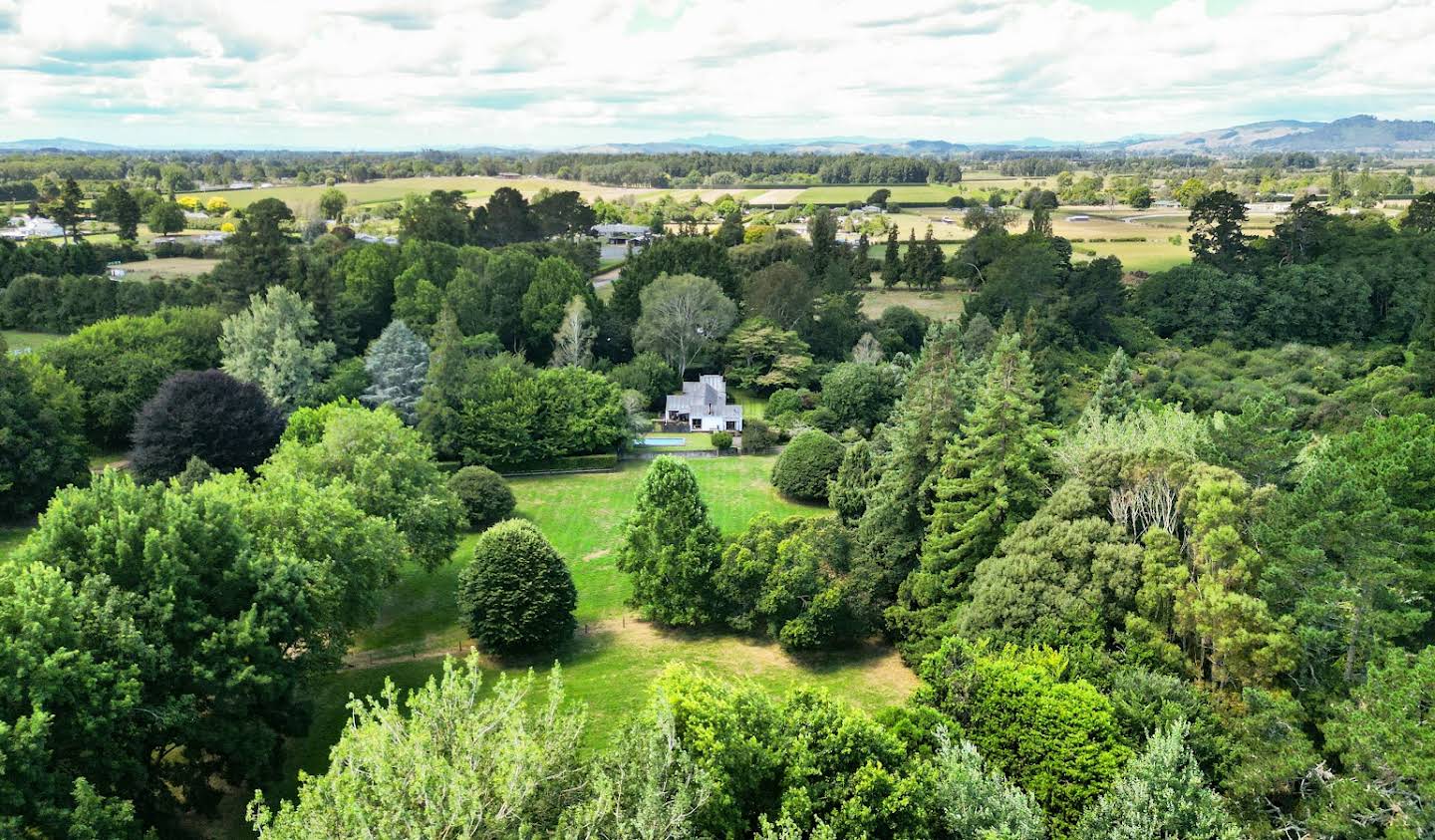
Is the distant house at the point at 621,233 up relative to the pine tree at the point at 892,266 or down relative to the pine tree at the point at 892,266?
up

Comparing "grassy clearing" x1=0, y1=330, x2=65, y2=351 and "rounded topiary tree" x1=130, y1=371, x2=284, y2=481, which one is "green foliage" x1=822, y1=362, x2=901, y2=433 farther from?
"grassy clearing" x1=0, y1=330, x2=65, y2=351

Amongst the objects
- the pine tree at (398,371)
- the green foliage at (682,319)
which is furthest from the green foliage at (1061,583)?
the green foliage at (682,319)

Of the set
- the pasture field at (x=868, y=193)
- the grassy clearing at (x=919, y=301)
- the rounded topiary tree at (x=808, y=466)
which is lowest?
the rounded topiary tree at (x=808, y=466)

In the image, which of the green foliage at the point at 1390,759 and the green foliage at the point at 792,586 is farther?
the green foliage at the point at 792,586

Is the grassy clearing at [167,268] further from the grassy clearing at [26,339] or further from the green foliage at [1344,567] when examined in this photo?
the green foliage at [1344,567]

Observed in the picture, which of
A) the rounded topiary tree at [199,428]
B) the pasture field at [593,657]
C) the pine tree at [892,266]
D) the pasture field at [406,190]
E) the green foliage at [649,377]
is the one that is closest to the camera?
the pasture field at [593,657]

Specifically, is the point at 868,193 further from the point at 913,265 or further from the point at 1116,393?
the point at 1116,393

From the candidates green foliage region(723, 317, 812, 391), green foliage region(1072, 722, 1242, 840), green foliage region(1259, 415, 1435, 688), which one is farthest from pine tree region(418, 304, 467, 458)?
green foliage region(1259, 415, 1435, 688)
